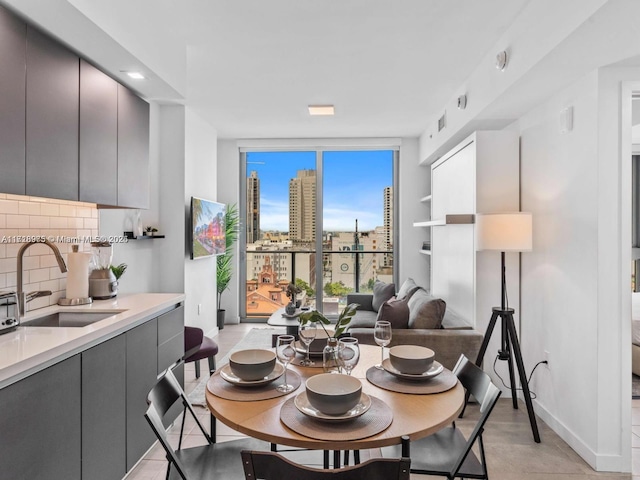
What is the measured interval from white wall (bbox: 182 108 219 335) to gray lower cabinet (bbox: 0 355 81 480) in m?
2.66

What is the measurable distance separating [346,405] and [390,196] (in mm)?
5311

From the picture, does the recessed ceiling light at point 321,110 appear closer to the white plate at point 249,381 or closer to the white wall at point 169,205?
the white wall at point 169,205

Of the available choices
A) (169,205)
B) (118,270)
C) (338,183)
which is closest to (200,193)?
(169,205)

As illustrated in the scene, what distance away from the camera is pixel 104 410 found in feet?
6.63

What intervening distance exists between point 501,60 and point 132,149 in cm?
264

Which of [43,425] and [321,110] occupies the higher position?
Answer: [321,110]

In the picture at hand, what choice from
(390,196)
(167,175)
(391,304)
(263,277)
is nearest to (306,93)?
(167,175)

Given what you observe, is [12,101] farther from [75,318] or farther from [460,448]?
[460,448]

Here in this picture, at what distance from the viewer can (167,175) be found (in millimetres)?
4344

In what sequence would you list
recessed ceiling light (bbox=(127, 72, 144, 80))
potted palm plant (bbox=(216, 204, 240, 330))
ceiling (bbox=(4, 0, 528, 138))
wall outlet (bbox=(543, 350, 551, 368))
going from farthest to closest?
potted palm plant (bbox=(216, 204, 240, 330)) < wall outlet (bbox=(543, 350, 551, 368)) < recessed ceiling light (bbox=(127, 72, 144, 80)) < ceiling (bbox=(4, 0, 528, 138))

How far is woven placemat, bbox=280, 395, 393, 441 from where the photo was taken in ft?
4.27

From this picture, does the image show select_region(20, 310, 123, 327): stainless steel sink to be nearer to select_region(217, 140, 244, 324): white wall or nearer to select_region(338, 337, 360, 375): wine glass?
select_region(338, 337, 360, 375): wine glass

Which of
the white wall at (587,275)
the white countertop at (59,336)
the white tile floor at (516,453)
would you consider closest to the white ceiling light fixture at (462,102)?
the white wall at (587,275)

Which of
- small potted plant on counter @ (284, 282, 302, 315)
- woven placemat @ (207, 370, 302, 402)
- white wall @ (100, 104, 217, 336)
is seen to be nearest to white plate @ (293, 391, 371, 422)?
woven placemat @ (207, 370, 302, 402)
